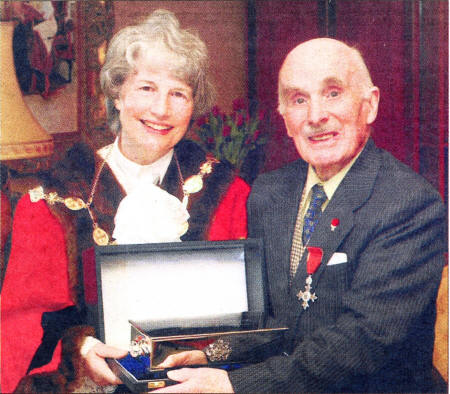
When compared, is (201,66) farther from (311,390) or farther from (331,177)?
(311,390)

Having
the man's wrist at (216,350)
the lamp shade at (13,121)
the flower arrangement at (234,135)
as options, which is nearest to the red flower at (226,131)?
the flower arrangement at (234,135)

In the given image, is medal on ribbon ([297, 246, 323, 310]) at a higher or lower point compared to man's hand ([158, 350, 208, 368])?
higher

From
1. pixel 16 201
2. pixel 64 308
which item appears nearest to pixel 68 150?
pixel 16 201

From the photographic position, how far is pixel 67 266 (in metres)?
2.03

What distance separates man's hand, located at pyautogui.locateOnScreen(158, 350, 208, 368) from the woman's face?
65 centimetres

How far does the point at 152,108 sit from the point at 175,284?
1.91 ft

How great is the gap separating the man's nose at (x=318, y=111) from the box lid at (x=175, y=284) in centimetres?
45

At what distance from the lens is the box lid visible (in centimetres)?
198

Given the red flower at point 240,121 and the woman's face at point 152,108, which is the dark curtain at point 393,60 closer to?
the red flower at point 240,121

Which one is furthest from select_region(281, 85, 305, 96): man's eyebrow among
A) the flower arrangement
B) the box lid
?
the box lid

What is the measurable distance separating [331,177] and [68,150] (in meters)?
0.89

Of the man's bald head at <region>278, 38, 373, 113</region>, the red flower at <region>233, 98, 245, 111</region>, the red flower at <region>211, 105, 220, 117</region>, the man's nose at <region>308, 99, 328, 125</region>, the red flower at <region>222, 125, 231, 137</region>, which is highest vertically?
the man's bald head at <region>278, 38, 373, 113</region>

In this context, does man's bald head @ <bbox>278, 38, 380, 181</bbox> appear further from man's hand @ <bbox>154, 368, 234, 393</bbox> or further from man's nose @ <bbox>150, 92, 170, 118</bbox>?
man's hand @ <bbox>154, 368, 234, 393</bbox>

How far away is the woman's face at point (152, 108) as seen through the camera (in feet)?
6.63
